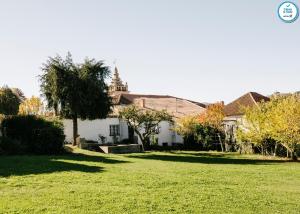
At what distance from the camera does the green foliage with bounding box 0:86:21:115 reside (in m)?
64.4

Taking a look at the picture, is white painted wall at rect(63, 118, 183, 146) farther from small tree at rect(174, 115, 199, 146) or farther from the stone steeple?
the stone steeple

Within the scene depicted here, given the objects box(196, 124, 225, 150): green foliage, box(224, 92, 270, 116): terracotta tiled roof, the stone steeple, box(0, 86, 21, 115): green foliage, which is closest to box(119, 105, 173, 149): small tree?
box(196, 124, 225, 150): green foliage

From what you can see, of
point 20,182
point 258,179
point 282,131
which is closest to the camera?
point 20,182

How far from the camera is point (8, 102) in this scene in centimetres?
6531

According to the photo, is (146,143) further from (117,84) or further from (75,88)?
(117,84)

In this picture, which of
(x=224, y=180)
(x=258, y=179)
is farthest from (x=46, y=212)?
(x=258, y=179)

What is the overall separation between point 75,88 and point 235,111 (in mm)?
18314

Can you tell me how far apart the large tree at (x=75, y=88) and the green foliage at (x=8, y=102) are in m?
26.5

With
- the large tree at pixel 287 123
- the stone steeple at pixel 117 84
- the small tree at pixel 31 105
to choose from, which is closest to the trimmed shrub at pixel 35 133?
the large tree at pixel 287 123

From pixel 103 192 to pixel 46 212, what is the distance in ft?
10.5

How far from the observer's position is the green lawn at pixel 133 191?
41.0 feet

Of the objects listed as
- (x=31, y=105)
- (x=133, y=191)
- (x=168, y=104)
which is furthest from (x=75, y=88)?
(x=31, y=105)

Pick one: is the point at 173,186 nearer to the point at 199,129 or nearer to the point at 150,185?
the point at 150,185

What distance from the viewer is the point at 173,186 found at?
1670cm
